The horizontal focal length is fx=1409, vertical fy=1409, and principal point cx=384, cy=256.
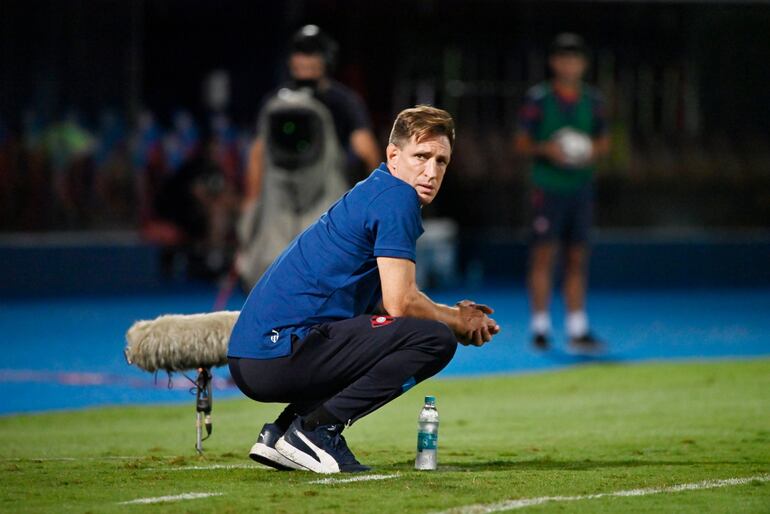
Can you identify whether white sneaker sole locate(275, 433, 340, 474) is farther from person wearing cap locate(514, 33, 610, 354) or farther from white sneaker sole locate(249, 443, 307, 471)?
person wearing cap locate(514, 33, 610, 354)

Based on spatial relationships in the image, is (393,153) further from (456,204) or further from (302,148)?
(456,204)

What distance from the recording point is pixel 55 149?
1712 centimetres

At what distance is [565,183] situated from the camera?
12562 mm

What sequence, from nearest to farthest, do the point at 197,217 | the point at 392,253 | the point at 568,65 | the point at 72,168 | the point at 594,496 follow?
the point at 594,496, the point at 392,253, the point at 568,65, the point at 72,168, the point at 197,217

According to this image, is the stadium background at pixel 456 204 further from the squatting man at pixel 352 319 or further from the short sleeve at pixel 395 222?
the short sleeve at pixel 395 222

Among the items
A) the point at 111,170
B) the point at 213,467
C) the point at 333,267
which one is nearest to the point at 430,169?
the point at 333,267

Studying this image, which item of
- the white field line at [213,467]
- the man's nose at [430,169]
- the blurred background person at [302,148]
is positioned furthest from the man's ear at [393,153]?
the blurred background person at [302,148]

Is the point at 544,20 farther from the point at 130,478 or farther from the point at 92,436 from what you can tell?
the point at 130,478

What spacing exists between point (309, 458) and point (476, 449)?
1531mm

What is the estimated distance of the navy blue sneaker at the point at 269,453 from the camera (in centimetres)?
613

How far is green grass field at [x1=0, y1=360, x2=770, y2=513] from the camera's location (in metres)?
5.52

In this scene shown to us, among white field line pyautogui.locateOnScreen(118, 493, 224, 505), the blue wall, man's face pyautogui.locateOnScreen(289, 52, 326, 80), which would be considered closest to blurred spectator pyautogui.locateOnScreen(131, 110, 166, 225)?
the blue wall

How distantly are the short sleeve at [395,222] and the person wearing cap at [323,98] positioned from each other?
12.4 feet

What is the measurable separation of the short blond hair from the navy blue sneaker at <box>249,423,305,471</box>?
4.54 feet
